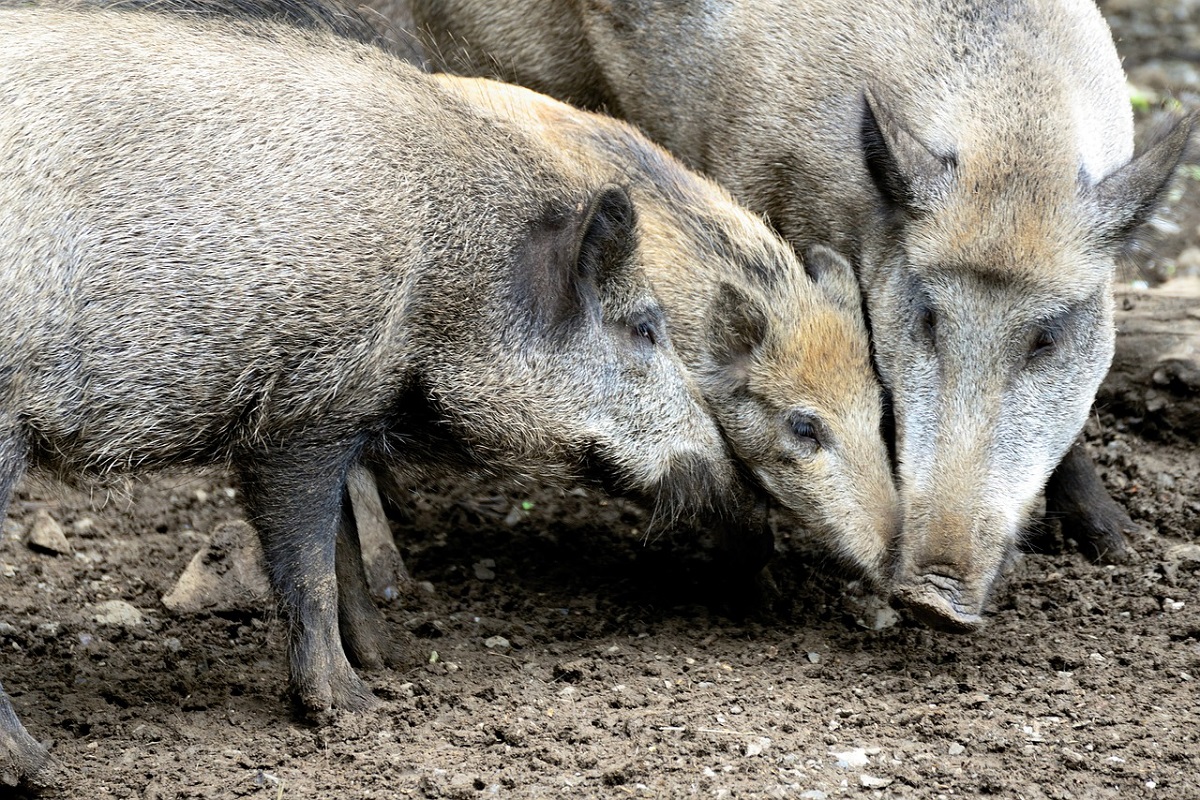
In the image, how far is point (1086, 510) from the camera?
5.95 metres

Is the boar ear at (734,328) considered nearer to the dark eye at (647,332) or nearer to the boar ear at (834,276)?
the dark eye at (647,332)

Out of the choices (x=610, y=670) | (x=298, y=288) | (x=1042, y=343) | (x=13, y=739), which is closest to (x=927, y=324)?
(x=1042, y=343)

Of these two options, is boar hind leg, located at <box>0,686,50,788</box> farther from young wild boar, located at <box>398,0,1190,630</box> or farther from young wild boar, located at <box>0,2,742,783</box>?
young wild boar, located at <box>398,0,1190,630</box>

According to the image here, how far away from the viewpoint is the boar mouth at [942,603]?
481cm

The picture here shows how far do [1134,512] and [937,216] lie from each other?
5.79 feet

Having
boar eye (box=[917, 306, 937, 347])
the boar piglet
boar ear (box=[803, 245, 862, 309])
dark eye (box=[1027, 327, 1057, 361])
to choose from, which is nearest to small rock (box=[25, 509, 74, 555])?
the boar piglet

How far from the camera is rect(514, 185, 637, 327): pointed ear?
497 centimetres

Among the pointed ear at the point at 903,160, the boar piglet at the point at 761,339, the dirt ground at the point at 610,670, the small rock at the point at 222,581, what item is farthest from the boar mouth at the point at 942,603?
the small rock at the point at 222,581

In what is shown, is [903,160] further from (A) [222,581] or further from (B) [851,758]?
(A) [222,581]

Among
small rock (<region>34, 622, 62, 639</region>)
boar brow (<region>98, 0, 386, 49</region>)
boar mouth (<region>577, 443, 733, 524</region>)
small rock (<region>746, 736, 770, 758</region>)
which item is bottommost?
small rock (<region>34, 622, 62, 639</region>)

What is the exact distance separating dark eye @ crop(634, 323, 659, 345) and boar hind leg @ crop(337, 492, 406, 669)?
1224mm

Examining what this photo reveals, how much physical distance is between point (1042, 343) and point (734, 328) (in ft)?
3.66

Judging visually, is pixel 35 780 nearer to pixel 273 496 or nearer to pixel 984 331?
pixel 273 496

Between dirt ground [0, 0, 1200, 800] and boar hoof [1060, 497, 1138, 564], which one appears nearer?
dirt ground [0, 0, 1200, 800]
